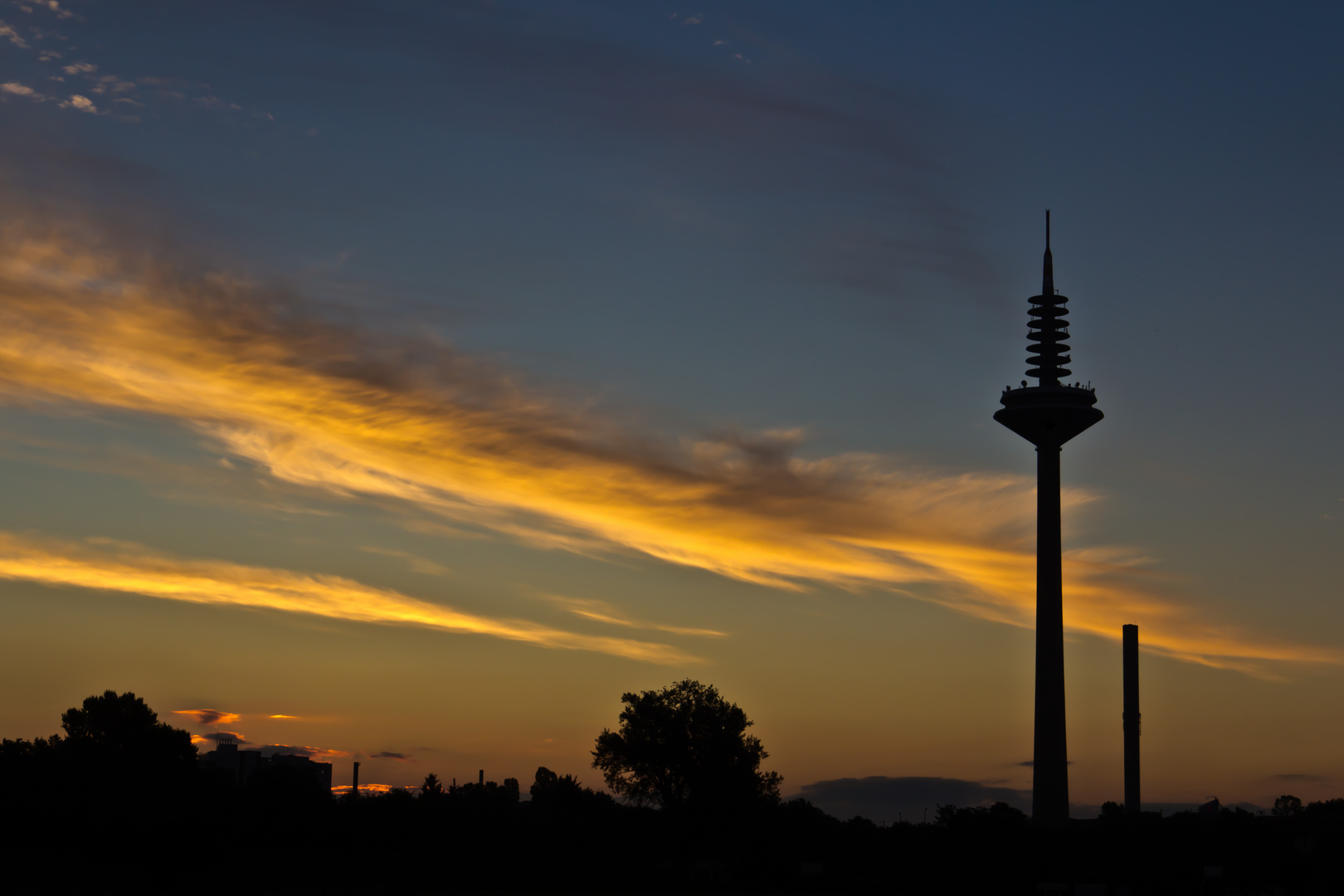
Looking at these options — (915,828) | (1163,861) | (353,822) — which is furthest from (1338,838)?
(353,822)

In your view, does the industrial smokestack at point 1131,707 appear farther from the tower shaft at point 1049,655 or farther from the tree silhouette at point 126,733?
the tree silhouette at point 126,733

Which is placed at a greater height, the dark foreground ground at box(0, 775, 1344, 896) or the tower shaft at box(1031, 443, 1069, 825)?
the tower shaft at box(1031, 443, 1069, 825)

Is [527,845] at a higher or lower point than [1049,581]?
lower

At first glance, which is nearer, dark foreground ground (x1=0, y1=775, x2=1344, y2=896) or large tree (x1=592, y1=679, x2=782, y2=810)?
dark foreground ground (x1=0, y1=775, x2=1344, y2=896)

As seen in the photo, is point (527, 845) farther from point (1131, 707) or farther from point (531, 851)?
point (1131, 707)

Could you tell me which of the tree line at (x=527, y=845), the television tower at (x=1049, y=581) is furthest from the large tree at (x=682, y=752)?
the television tower at (x=1049, y=581)

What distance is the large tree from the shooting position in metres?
158

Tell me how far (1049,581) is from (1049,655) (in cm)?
983

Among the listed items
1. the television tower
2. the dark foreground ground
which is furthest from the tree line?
the television tower

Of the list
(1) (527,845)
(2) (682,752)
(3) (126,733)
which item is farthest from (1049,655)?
(3) (126,733)

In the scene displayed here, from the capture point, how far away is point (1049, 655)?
189 metres

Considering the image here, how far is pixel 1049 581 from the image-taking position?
18888cm

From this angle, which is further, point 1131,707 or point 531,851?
point 1131,707

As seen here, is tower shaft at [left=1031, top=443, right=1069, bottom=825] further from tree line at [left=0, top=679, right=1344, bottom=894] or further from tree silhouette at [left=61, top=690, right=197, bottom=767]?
tree silhouette at [left=61, top=690, right=197, bottom=767]
